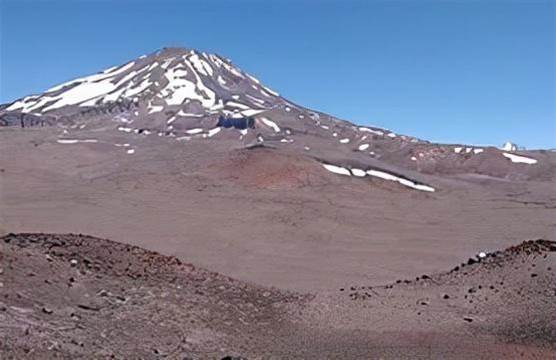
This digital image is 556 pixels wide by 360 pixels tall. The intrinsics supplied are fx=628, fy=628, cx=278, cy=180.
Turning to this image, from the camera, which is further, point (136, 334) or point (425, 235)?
point (425, 235)

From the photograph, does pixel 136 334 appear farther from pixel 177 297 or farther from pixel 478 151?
pixel 478 151

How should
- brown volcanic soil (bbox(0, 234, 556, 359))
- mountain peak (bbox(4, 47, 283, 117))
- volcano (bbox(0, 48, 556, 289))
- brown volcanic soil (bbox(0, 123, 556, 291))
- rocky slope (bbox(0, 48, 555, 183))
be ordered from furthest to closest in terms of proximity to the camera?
mountain peak (bbox(4, 47, 283, 117)) → rocky slope (bbox(0, 48, 555, 183)) → volcano (bbox(0, 48, 556, 289)) → brown volcanic soil (bbox(0, 123, 556, 291)) → brown volcanic soil (bbox(0, 234, 556, 359))

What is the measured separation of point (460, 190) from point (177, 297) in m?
34.9

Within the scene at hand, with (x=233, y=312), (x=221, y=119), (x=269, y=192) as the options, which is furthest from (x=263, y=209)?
(x=221, y=119)

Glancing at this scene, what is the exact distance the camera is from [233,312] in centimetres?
1223

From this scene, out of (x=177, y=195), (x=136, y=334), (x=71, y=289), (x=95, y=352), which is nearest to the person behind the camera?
(x=95, y=352)

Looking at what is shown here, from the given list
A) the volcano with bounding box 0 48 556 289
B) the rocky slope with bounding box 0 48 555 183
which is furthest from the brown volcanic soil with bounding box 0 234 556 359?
the rocky slope with bounding box 0 48 555 183

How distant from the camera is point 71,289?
11.0 m

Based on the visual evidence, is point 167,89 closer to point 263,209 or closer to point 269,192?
point 269,192

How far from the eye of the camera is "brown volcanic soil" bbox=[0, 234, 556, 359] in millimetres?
9484

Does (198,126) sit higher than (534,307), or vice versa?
(198,126)

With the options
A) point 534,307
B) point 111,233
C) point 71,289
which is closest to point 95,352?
point 71,289

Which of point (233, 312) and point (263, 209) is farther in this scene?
point (263, 209)

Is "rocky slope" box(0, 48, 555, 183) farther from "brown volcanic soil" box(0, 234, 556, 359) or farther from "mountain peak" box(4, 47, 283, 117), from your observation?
"brown volcanic soil" box(0, 234, 556, 359)
